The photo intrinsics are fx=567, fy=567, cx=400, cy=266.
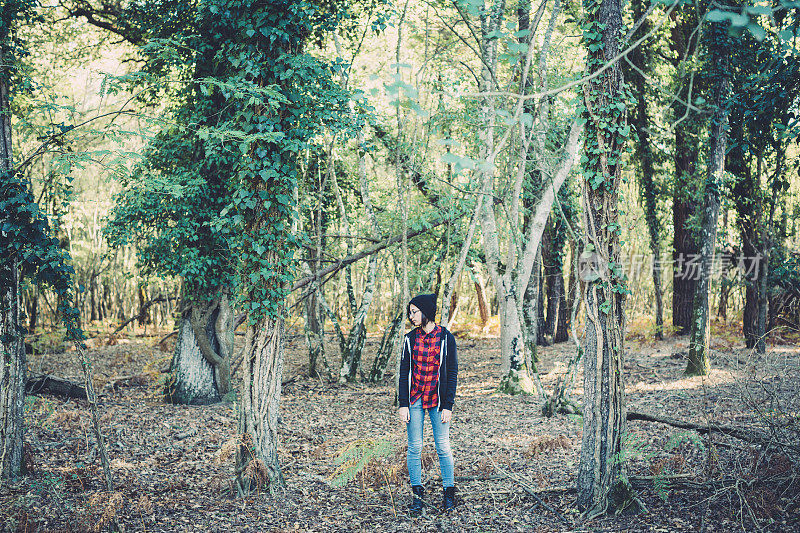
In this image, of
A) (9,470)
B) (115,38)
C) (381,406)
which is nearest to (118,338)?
(115,38)

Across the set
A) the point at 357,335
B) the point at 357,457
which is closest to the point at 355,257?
the point at 357,335

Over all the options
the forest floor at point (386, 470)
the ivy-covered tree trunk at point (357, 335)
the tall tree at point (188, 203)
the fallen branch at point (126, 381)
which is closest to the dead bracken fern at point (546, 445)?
the forest floor at point (386, 470)

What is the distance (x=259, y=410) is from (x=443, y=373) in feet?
5.95

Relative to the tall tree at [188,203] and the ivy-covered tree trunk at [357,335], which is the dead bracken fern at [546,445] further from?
the ivy-covered tree trunk at [357,335]

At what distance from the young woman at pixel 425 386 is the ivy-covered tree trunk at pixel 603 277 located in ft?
3.57

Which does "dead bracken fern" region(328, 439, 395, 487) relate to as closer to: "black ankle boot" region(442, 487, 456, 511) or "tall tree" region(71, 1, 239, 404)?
"black ankle boot" region(442, 487, 456, 511)

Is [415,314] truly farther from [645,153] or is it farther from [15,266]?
[645,153]

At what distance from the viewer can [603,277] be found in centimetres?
431

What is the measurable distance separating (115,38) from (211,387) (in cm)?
782

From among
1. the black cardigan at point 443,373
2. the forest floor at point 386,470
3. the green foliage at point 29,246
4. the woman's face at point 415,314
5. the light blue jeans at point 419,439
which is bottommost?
the forest floor at point 386,470

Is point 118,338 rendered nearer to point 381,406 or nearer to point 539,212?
point 381,406

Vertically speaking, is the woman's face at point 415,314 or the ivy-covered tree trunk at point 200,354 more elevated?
the woman's face at point 415,314

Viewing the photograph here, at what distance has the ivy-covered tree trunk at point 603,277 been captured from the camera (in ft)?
14.2

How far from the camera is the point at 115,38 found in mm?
11922
